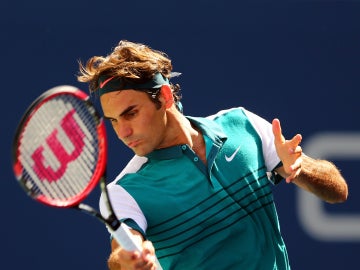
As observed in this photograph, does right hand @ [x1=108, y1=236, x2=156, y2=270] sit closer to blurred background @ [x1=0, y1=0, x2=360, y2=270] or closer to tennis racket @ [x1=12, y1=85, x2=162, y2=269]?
tennis racket @ [x1=12, y1=85, x2=162, y2=269]

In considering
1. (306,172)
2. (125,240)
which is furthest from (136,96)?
(125,240)

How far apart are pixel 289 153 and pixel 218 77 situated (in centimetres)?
194

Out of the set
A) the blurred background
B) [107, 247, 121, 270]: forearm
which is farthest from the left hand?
the blurred background

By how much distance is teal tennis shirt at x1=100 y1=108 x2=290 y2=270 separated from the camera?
146 inches

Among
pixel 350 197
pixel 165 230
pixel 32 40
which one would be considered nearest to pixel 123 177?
pixel 165 230

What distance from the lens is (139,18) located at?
5.44m

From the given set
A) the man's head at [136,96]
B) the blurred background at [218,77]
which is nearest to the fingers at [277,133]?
the man's head at [136,96]

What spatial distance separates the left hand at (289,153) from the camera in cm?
366

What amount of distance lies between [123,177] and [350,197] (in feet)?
7.59

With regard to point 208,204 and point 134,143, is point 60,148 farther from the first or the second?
point 208,204

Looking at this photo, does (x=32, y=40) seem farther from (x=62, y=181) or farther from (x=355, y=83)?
(x=62, y=181)

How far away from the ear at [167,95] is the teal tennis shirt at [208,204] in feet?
0.59

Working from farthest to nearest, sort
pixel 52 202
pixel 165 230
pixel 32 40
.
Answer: pixel 32 40, pixel 165 230, pixel 52 202

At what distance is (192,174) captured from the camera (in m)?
3.80
